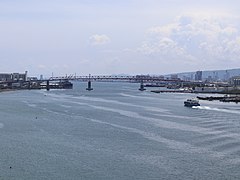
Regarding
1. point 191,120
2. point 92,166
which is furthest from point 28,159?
point 191,120

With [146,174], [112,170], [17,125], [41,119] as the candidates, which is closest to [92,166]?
[112,170]

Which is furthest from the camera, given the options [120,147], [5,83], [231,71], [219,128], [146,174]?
[231,71]

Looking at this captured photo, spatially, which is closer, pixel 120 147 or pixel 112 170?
pixel 112 170

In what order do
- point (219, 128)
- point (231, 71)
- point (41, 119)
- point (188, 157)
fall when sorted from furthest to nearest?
point (231, 71) < point (41, 119) < point (219, 128) < point (188, 157)

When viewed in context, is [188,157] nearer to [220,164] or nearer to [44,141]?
[220,164]

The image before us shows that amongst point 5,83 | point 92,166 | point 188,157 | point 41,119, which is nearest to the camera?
point 92,166

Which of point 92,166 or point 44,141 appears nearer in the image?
point 92,166

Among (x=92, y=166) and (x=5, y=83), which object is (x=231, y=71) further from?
(x=92, y=166)

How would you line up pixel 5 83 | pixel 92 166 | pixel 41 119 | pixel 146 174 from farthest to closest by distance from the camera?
1. pixel 5 83
2. pixel 41 119
3. pixel 92 166
4. pixel 146 174
